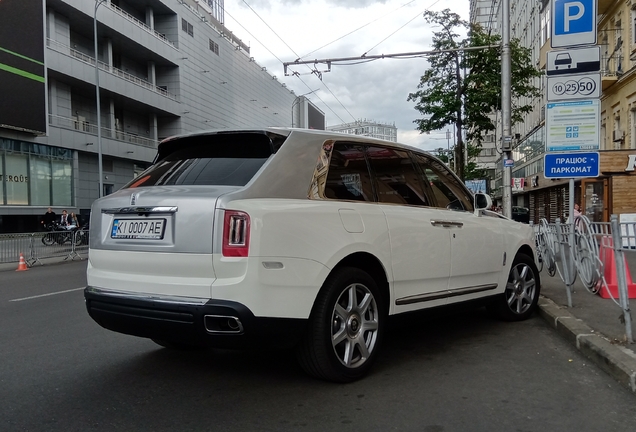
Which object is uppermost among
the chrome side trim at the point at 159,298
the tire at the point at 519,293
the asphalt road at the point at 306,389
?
the chrome side trim at the point at 159,298

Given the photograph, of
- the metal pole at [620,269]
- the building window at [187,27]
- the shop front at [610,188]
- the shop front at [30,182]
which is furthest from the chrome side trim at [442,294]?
the building window at [187,27]

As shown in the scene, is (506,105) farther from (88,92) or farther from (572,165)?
(88,92)

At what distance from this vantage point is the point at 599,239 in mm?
6629

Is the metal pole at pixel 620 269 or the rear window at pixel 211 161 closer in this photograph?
the rear window at pixel 211 161

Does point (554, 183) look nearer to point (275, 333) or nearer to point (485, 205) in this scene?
point (485, 205)

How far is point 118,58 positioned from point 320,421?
4119 centimetres

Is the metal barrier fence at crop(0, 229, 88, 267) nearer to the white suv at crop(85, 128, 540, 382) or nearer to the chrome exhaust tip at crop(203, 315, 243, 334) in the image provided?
the white suv at crop(85, 128, 540, 382)

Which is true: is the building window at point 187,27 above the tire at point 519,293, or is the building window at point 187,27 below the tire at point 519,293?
above

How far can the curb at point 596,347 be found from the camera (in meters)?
3.97

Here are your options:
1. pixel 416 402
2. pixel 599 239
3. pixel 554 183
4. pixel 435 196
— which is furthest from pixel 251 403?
pixel 554 183

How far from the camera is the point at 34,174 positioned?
30.5m

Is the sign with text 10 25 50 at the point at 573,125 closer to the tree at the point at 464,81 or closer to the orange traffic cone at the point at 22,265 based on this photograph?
the orange traffic cone at the point at 22,265

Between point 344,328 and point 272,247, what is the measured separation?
2.89ft

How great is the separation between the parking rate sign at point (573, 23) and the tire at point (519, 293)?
2.95 m
